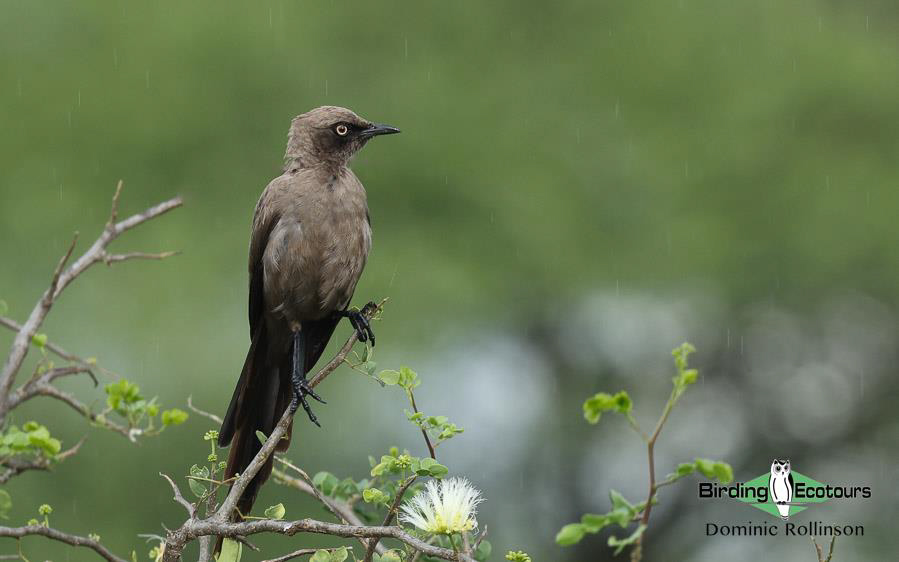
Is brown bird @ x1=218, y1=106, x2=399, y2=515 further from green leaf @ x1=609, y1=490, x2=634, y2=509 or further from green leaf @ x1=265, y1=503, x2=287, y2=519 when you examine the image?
green leaf @ x1=609, y1=490, x2=634, y2=509

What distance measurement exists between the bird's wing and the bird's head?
196 millimetres

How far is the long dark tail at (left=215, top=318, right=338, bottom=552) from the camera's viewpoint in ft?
14.2

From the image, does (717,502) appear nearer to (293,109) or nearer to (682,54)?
(682,54)

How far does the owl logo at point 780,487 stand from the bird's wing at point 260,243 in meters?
2.45

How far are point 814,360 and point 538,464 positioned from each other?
340 cm

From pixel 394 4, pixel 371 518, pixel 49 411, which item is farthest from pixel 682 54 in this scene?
pixel 371 518

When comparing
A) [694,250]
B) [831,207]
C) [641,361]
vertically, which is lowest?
[641,361]

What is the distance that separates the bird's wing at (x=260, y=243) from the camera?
514 cm

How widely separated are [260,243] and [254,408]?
2.85 ft

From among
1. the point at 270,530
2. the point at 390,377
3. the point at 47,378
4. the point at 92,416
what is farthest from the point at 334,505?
the point at 47,378

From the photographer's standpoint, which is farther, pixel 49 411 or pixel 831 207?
pixel 831 207

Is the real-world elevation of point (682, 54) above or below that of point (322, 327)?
above

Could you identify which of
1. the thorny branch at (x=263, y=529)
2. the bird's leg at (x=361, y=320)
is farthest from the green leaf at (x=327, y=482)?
the bird's leg at (x=361, y=320)

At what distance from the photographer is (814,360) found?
41.9 feet
